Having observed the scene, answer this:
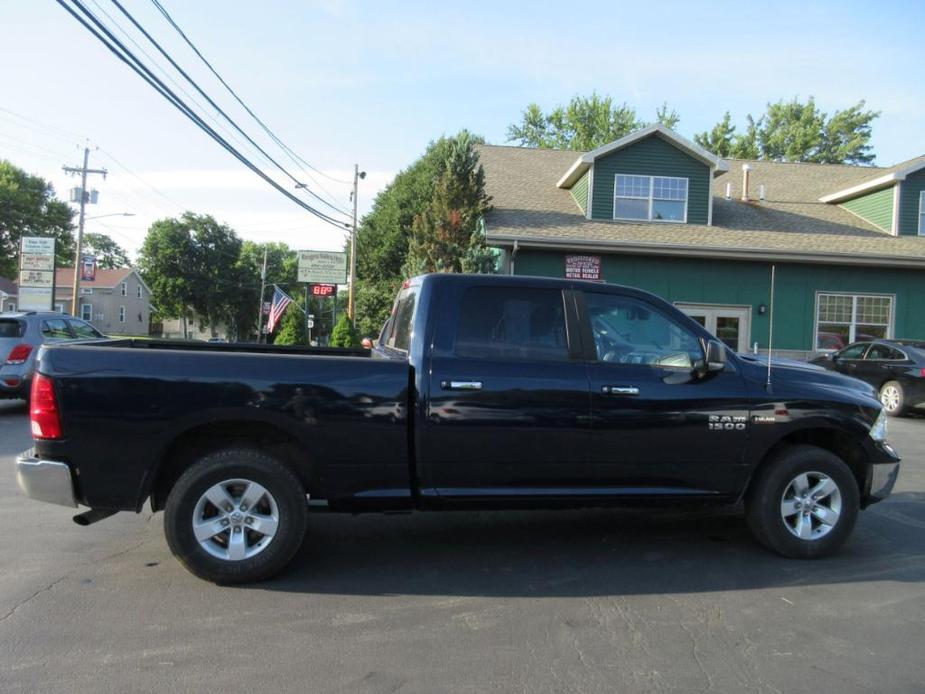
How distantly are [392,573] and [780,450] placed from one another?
2.76m

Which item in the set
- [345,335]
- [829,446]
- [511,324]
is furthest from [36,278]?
[829,446]

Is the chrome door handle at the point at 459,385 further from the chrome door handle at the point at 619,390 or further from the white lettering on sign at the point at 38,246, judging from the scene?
the white lettering on sign at the point at 38,246

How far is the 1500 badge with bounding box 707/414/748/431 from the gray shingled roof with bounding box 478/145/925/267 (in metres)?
12.2

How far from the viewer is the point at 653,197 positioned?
18.7 meters

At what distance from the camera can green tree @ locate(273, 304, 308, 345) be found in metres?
24.8

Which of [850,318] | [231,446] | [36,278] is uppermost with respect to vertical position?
[36,278]

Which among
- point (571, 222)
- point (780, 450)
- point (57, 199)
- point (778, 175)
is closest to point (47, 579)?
point (780, 450)

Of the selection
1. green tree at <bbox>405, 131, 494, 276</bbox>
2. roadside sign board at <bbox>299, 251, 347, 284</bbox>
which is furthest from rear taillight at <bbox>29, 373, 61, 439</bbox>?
roadside sign board at <bbox>299, 251, 347, 284</bbox>

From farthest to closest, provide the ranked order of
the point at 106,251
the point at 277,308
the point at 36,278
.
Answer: the point at 106,251 < the point at 277,308 < the point at 36,278

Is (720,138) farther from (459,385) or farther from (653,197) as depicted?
(459,385)

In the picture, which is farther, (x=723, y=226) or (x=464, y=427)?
(x=723, y=226)

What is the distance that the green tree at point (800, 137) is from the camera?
137 feet

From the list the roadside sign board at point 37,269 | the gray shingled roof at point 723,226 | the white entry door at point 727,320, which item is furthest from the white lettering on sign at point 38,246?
the white entry door at point 727,320

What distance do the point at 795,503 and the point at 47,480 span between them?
4.71m
